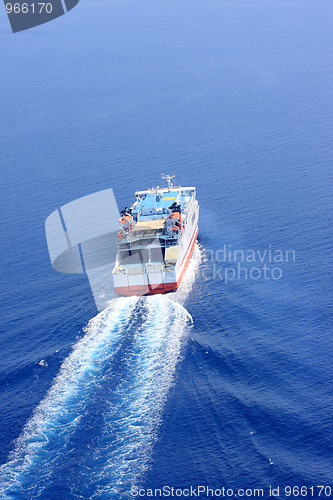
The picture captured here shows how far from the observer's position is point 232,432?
45906 mm

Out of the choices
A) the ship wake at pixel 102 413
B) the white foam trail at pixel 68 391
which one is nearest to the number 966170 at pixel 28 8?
the white foam trail at pixel 68 391

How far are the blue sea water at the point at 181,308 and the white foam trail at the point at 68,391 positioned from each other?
16 cm

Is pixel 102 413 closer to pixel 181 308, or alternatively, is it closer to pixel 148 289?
pixel 181 308

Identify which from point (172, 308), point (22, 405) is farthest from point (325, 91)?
point (22, 405)

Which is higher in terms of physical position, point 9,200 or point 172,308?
point 9,200

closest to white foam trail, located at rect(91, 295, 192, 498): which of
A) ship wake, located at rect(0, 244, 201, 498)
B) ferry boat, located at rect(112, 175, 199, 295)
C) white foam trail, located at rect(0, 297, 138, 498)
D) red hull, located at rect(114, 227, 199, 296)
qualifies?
ship wake, located at rect(0, 244, 201, 498)

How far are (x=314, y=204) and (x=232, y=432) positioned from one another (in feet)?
161

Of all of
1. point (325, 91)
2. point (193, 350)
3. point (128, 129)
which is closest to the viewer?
point (193, 350)

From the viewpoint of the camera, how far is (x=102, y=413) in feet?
156

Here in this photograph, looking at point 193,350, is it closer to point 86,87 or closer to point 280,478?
point 280,478

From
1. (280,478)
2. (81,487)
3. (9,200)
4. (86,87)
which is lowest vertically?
(280,478)

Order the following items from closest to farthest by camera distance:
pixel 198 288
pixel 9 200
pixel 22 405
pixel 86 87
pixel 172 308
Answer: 1. pixel 22 405
2. pixel 172 308
3. pixel 198 288
4. pixel 9 200
5. pixel 86 87

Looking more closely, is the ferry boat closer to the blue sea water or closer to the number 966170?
the blue sea water

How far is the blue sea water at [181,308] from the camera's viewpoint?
43844 mm
